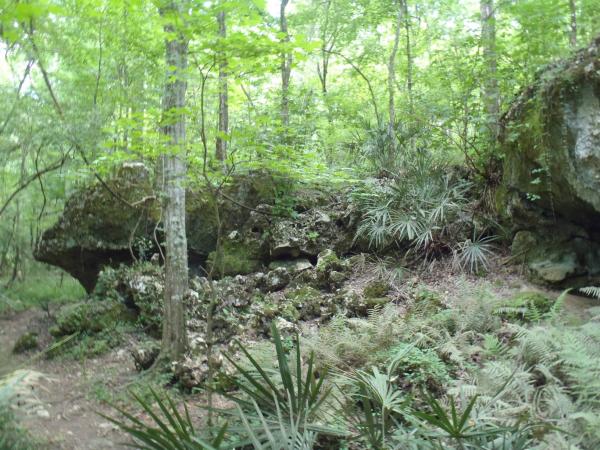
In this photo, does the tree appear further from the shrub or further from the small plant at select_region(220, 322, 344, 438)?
the shrub

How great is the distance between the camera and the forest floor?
4684 millimetres

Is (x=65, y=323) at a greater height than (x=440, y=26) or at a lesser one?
lesser

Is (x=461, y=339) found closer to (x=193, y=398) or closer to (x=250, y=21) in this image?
(x=193, y=398)

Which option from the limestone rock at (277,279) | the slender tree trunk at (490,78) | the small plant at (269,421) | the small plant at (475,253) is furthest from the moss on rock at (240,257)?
the small plant at (269,421)

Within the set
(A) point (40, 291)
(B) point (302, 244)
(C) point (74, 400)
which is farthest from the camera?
(A) point (40, 291)

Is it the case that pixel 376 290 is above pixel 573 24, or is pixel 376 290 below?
below

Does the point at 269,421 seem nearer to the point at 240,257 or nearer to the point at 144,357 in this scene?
the point at 144,357

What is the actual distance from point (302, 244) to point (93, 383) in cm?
462

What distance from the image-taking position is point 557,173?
232 inches

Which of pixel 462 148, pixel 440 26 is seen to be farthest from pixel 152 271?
pixel 440 26

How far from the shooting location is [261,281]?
8.83 m

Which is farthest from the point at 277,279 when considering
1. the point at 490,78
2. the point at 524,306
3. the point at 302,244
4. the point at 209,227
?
the point at 490,78

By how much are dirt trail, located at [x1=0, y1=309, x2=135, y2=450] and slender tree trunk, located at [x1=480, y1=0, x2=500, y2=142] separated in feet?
24.2

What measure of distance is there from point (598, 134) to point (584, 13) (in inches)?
144
